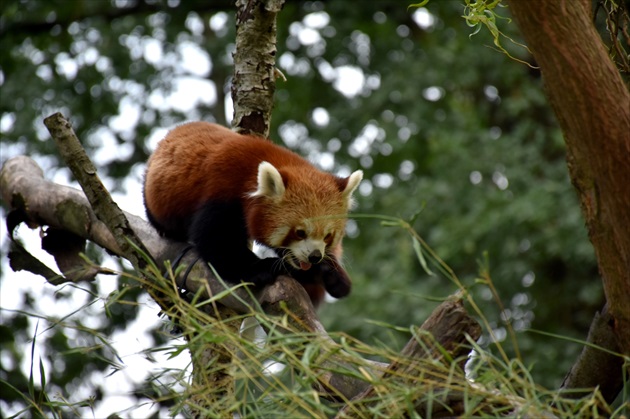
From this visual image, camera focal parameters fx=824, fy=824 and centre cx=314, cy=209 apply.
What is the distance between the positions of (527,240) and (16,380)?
13.9ft

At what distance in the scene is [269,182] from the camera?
119 inches

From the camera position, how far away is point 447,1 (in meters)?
7.23

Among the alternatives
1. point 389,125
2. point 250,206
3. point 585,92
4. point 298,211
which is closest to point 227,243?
point 250,206

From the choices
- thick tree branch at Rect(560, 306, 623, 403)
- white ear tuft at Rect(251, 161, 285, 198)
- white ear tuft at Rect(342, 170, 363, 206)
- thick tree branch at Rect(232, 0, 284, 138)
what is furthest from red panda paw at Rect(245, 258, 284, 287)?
thick tree branch at Rect(560, 306, 623, 403)

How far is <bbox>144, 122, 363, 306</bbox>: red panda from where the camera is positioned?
2967mm

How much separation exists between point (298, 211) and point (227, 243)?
32 cm

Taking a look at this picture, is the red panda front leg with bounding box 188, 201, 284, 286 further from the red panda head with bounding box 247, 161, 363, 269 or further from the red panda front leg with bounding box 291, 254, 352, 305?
→ the red panda front leg with bounding box 291, 254, 352, 305

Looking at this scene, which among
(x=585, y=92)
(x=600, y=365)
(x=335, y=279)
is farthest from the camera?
(x=335, y=279)

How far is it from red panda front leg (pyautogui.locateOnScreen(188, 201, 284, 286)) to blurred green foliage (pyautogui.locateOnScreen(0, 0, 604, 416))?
370 centimetres

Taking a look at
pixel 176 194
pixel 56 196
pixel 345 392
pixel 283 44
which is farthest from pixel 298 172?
pixel 283 44

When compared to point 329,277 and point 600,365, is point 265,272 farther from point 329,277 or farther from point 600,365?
point 600,365

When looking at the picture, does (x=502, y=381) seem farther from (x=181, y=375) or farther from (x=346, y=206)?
(x=346, y=206)

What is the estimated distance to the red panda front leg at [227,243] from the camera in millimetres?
2879

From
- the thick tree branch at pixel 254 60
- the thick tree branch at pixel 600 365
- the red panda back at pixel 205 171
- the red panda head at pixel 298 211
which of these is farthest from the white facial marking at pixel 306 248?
the thick tree branch at pixel 600 365
